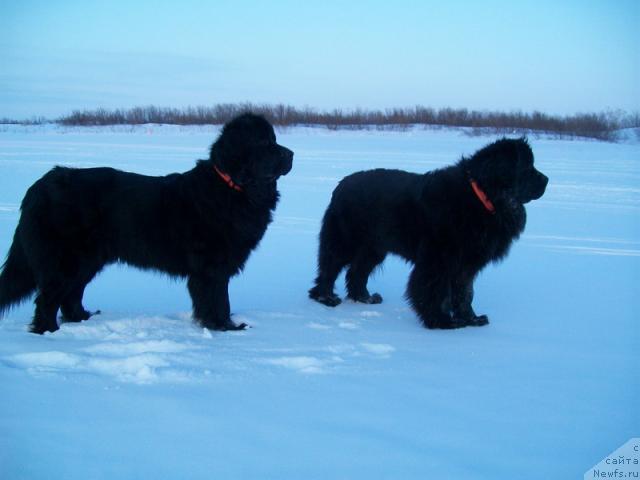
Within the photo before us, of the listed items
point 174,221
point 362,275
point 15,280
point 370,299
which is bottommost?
point 370,299

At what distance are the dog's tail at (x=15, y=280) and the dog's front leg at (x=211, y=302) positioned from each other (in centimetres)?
114

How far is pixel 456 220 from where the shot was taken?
4406 mm

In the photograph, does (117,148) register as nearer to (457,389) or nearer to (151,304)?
(151,304)

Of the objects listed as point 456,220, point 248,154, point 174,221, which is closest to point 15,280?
point 174,221

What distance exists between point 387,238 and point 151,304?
211 centimetres

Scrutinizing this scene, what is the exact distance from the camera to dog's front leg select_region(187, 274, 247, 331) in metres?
4.14

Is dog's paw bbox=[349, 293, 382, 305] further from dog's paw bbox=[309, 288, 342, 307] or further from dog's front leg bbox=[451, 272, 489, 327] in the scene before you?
dog's front leg bbox=[451, 272, 489, 327]

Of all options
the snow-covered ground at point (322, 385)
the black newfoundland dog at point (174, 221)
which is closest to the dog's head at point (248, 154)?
the black newfoundland dog at point (174, 221)

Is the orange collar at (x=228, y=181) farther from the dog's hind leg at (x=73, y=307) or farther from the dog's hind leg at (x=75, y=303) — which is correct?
the dog's hind leg at (x=73, y=307)

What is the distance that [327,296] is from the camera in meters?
5.16

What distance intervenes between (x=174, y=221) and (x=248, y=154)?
73 centimetres

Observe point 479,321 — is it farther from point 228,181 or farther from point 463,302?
point 228,181

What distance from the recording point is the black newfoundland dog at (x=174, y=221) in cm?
401

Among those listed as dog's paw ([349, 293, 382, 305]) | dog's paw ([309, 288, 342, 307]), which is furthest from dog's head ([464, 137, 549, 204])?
dog's paw ([309, 288, 342, 307])
